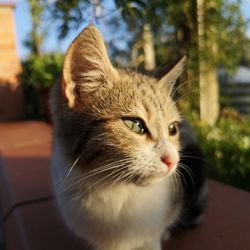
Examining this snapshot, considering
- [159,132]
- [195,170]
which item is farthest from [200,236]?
[159,132]

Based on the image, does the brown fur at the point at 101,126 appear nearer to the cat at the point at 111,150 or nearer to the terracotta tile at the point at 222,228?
the cat at the point at 111,150

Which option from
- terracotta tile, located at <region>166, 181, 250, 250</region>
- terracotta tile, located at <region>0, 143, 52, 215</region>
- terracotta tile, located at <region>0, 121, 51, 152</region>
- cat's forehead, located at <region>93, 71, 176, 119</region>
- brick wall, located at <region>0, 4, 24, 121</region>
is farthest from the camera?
brick wall, located at <region>0, 4, 24, 121</region>

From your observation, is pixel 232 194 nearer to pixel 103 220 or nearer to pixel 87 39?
pixel 103 220

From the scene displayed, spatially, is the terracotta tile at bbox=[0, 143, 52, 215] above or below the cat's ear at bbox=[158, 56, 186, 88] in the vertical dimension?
below

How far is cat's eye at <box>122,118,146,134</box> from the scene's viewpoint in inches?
48.3

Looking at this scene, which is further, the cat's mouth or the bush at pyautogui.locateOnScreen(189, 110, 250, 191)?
the bush at pyautogui.locateOnScreen(189, 110, 250, 191)

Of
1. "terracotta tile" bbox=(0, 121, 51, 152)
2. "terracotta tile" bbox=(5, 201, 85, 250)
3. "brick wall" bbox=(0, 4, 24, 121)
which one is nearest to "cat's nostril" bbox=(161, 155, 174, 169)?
"terracotta tile" bbox=(5, 201, 85, 250)

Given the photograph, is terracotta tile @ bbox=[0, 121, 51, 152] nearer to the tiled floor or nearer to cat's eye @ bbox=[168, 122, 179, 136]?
the tiled floor

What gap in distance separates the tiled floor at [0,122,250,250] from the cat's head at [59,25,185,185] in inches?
20.1

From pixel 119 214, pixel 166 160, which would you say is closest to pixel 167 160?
pixel 166 160

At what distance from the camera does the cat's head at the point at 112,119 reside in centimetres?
118

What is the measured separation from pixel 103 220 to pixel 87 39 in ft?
2.24

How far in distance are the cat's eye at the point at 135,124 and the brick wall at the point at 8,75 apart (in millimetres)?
5442

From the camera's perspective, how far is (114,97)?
4.33ft
